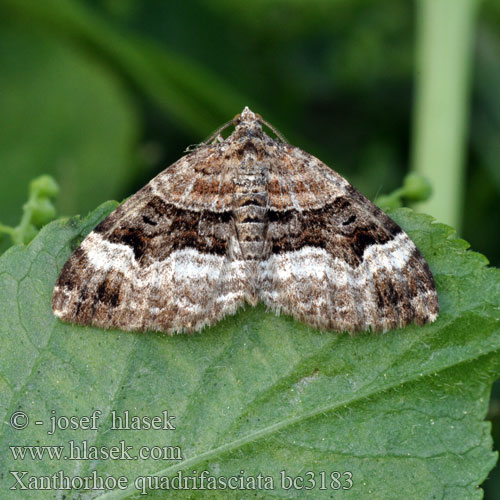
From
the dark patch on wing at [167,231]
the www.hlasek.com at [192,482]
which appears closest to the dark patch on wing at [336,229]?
the dark patch on wing at [167,231]

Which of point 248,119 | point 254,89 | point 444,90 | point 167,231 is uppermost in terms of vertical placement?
point 254,89

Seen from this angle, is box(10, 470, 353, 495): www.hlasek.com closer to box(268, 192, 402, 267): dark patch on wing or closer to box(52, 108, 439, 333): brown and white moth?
box(52, 108, 439, 333): brown and white moth

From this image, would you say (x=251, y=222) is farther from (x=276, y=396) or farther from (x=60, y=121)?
(x=60, y=121)

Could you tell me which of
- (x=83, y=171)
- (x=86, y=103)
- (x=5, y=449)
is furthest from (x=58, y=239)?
(x=86, y=103)

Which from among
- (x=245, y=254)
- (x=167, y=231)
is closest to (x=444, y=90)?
(x=245, y=254)

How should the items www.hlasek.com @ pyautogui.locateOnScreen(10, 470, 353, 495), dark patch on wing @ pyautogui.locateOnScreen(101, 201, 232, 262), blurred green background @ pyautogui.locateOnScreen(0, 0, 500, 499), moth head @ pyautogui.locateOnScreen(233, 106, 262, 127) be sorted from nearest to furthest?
1. www.hlasek.com @ pyautogui.locateOnScreen(10, 470, 353, 495)
2. dark patch on wing @ pyautogui.locateOnScreen(101, 201, 232, 262)
3. moth head @ pyautogui.locateOnScreen(233, 106, 262, 127)
4. blurred green background @ pyautogui.locateOnScreen(0, 0, 500, 499)

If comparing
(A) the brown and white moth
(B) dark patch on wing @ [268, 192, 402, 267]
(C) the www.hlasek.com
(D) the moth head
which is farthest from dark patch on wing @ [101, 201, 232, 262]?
(C) the www.hlasek.com

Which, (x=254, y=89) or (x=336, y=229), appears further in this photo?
(x=254, y=89)
